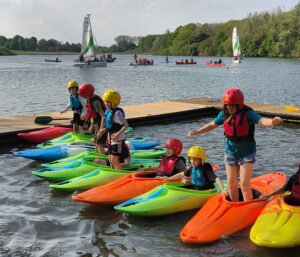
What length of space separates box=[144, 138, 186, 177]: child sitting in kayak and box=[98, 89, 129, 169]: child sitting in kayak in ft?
3.27

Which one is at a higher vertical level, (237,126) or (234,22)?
(234,22)

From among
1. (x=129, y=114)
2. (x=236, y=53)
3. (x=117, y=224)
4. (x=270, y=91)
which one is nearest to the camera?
(x=117, y=224)

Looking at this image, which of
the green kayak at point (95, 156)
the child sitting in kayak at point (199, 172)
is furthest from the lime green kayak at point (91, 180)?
the child sitting in kayak at point (199, 172)

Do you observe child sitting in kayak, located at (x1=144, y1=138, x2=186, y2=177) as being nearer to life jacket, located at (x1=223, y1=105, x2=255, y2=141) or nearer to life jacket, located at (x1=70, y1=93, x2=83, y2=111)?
life jacket, located at (x1=223, y1=105, x2=255, y2=141)

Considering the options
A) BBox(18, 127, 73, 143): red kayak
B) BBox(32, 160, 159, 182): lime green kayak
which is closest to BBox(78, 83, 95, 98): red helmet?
BBox(32, 160, 159, 182): lime green kayak

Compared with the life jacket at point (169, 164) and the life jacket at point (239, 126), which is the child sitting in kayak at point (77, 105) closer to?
the life jacket at point (169, 164)

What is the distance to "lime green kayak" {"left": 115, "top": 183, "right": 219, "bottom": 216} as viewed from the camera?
7865mm

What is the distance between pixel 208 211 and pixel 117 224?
164 cm

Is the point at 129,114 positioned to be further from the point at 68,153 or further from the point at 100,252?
the point at 100,252

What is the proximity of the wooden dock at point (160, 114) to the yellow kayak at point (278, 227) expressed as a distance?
27.1 feet

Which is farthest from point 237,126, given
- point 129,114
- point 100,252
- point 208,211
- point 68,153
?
point 129,114

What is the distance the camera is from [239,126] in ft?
22.6

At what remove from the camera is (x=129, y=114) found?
18172 millimetres

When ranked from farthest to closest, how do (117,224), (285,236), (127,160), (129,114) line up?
1. (129,114)
2. (127,160)
3. (117,224)
4. (285,236)
